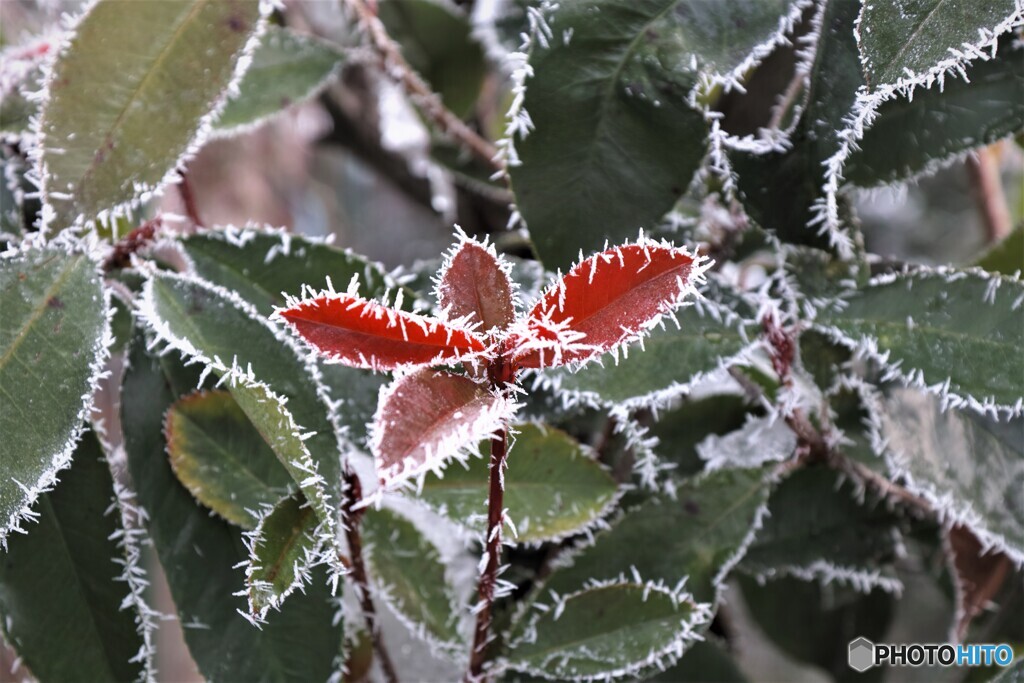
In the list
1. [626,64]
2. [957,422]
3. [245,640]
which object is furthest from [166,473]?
[957,422]

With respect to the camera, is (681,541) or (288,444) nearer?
(288,444)

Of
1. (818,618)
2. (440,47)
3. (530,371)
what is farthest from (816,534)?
(440,47)

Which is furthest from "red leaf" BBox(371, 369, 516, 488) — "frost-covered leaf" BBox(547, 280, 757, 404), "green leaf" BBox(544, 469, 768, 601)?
"green leaf" BBox(544, 469, 768, 601)

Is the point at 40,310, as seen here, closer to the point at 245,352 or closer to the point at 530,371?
the point at 245,352

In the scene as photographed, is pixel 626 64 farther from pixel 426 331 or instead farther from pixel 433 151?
pixel 433 151

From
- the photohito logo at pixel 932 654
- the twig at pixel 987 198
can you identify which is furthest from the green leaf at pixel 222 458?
the twig at pixel 987 198

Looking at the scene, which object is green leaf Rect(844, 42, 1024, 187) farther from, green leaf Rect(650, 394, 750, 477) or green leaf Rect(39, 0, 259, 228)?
green leaf Rect(39, 0, 259, 228)

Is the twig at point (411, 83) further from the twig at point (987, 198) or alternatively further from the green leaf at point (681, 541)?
the twig at point (987, 198)
